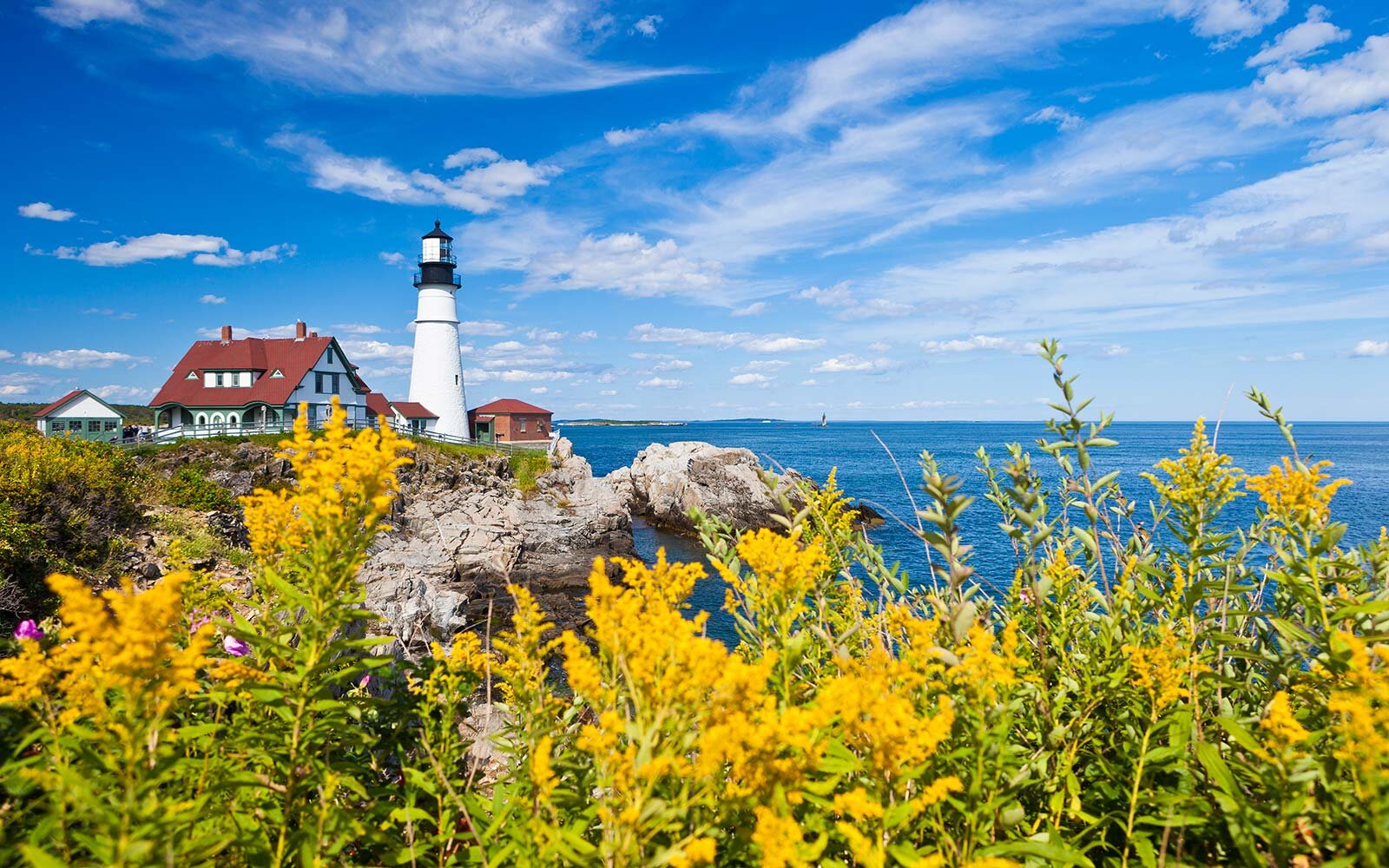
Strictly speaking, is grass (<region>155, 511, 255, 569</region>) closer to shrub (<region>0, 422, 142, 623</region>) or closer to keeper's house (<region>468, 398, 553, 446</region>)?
shrub (<region>0, 422, 142, 623</region>)

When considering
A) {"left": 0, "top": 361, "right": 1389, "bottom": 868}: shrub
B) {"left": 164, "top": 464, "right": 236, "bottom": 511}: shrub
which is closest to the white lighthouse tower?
{"left": 164, "top": 464, "right": 236, "bottom": 511}: shrub

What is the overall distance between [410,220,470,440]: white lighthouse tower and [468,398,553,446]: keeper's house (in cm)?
895

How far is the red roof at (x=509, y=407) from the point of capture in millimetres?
60062

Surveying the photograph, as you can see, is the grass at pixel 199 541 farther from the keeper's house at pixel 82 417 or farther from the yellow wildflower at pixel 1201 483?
the keeper's house at pixel 82 417

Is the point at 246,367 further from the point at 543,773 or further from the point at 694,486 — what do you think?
the point at 543,773

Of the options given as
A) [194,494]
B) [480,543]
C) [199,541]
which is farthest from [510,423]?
[199,541]

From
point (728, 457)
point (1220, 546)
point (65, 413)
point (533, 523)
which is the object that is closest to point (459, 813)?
point (1220, 546)

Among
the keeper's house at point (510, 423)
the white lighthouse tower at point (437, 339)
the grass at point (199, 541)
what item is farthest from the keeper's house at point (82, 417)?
the keeper's house at point (510, 423)

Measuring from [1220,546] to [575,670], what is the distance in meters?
2.34

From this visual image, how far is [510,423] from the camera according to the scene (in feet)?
194

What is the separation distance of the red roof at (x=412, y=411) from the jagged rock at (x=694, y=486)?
1336cm

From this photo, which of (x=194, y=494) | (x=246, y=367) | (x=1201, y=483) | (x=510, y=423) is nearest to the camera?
(x=1201, y=483)

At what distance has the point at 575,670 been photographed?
1.83 m

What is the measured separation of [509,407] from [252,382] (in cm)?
2219
